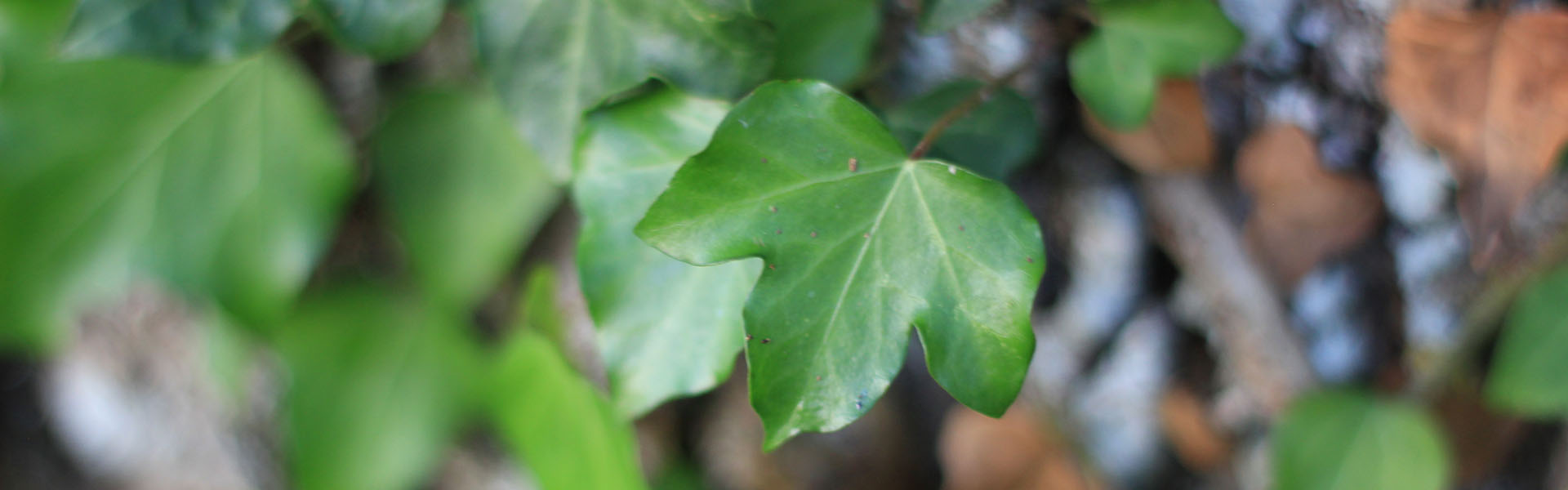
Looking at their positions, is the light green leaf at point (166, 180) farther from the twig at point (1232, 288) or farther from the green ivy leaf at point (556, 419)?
the twig at point (1232, 288)

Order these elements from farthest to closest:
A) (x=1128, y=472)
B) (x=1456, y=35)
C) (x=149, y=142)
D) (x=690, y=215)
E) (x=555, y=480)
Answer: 1. (x=1128, y=472)
2. (x=149, y=142)
3. (x=555, y=480)
4. (x=1456, y=35)
5. (x=690, y=215)

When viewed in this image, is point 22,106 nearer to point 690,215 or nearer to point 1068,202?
point 690,215

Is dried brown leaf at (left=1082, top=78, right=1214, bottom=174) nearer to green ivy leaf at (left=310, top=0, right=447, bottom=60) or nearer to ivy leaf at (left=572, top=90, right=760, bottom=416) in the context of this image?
ivy leaf at (left=572, top=90, right=760, bottom=416)

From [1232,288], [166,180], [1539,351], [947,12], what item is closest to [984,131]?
[947,12]

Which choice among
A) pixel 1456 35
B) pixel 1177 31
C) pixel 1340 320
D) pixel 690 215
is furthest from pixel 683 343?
pixel 1340 320

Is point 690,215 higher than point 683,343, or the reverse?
point 690,215

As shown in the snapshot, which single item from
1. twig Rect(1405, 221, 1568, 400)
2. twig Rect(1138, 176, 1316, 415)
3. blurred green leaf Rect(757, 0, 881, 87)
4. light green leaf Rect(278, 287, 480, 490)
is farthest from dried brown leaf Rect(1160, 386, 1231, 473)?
light green leaf Rect(278, 287, 480, 490)
